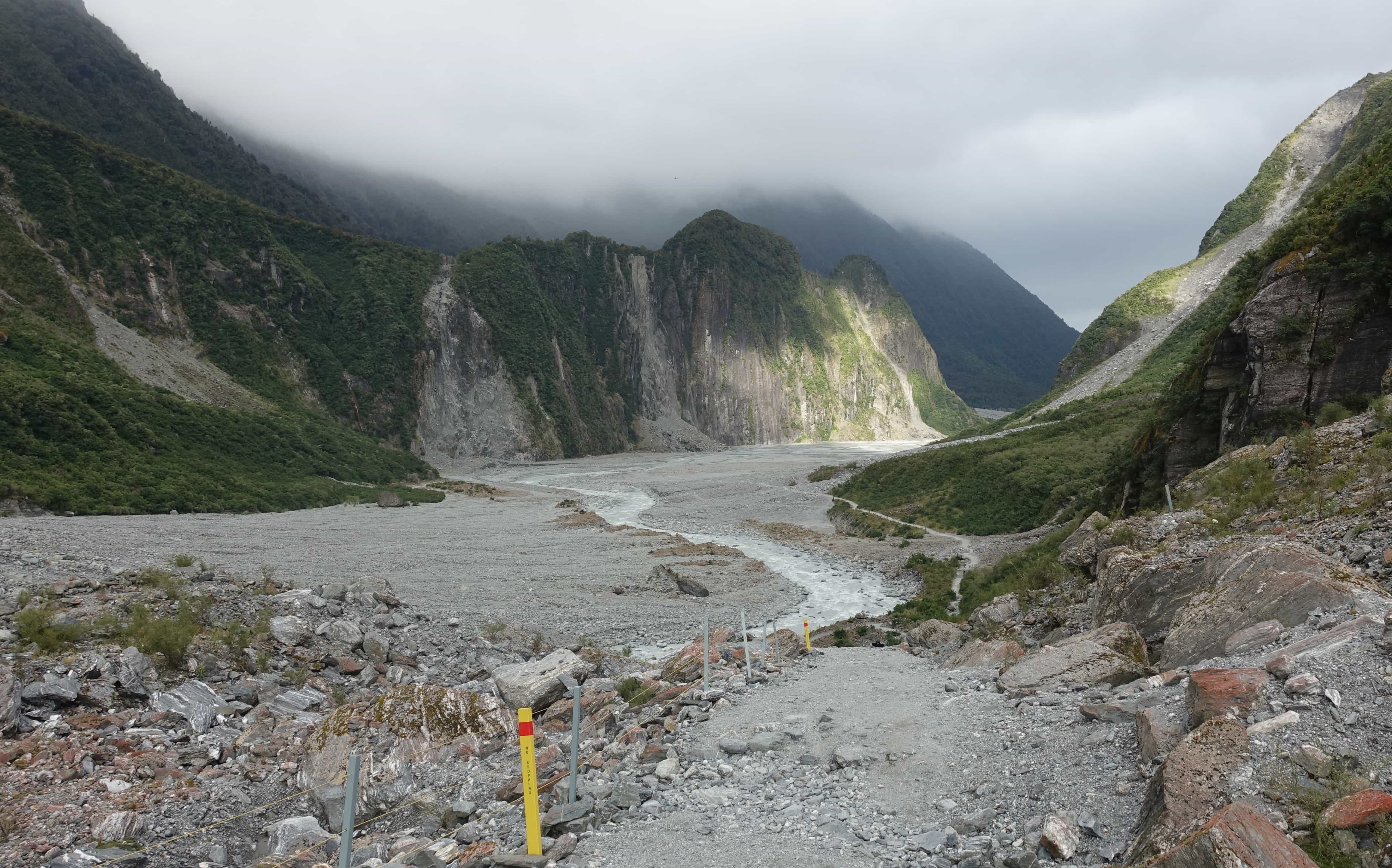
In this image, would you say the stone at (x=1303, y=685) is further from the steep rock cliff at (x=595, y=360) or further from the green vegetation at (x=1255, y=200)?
the steep rock cliff at (x=595, y=360)

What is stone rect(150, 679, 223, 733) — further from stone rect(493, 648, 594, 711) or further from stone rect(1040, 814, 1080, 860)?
stone rect(1040, 814, 1080, 860)

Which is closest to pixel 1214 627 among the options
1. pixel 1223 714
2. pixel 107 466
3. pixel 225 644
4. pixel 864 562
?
pixel 1223 714

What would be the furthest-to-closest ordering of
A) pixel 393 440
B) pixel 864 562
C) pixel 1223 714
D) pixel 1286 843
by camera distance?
pixel 393 440 → pixel 864 562 → pixel 1223 714 → pixel 1286 843

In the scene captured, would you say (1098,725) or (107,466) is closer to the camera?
(1098,725)

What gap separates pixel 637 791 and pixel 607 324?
18389 centimetres

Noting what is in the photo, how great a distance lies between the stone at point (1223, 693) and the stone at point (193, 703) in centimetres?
1372

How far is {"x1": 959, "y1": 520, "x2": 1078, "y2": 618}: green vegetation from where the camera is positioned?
17.3 m

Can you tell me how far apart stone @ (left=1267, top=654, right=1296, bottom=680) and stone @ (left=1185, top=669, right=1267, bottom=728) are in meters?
0.09

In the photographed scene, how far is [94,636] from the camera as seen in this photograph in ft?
44.5

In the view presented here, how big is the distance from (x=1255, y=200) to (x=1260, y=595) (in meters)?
107

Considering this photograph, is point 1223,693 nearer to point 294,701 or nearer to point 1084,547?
point 1084,547

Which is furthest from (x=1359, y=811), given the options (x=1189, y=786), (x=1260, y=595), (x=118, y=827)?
(x=118, y=827)

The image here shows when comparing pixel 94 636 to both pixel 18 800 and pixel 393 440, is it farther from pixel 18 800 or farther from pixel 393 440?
pixel 393 440

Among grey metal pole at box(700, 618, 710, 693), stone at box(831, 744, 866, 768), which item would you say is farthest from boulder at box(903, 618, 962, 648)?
stone at box(831, 744, 866, 768)
